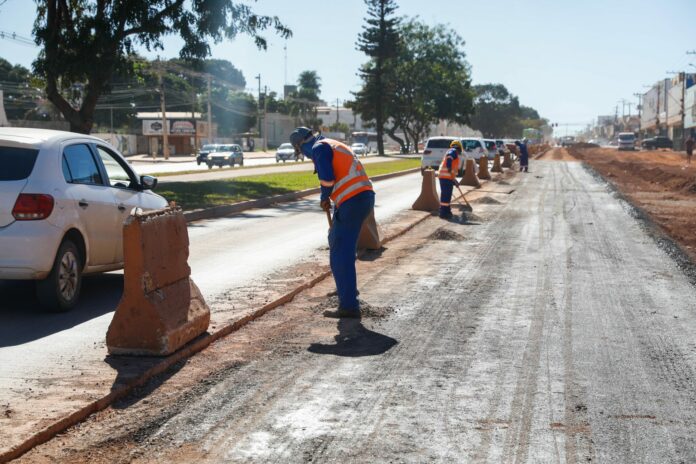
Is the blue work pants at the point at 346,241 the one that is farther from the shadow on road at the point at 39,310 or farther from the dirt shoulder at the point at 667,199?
the dirt shoulder at the point at 667,199

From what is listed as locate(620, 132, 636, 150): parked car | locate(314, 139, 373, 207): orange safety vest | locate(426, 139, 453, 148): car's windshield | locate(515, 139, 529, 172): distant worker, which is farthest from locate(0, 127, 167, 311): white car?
locate(620, 132, 636, 150): parked car

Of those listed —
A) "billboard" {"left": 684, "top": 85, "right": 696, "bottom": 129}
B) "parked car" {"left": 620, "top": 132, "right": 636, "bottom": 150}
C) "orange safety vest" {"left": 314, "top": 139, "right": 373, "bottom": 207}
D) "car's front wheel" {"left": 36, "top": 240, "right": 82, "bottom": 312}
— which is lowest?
"parked car" {"left": 620, "top": 132, "right": 636, "bottom": 150}

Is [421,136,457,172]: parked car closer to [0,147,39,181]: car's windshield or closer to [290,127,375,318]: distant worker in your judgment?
[290,127,375,318]: distant worker

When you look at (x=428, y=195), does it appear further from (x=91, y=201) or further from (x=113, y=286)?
(x=91, y=201)

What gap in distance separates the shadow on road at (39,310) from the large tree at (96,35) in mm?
17916

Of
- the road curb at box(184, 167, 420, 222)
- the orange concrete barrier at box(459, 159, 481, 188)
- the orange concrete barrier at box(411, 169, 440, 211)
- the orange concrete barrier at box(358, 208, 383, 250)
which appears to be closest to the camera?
the orange concrete barrier at box(358, 208, 383, 250)

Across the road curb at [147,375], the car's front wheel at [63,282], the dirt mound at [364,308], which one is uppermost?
the car's front wheel at [63,282]

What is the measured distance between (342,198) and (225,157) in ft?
164

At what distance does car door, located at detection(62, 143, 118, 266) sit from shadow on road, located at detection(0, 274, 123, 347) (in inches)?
17.6

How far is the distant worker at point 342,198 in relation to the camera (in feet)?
27.5

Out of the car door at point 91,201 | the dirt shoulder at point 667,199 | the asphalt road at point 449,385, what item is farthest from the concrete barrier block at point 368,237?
the car door at point 91,201

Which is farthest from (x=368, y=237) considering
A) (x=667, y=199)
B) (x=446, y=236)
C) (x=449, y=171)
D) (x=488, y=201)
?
(x=667, y=199)

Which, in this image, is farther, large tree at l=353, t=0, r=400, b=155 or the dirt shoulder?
large tree at l=353, t=0, r=400, b=155

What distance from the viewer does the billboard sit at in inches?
4080
